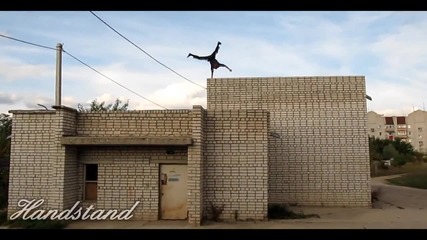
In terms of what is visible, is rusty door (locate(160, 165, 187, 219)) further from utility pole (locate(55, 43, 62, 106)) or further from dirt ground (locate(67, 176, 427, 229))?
utility pole (locate(55, 43, 62, 106))

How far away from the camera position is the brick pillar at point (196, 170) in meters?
11.0

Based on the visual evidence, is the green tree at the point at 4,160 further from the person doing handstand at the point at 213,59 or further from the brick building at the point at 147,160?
the person doing handstand at the point at 213,59

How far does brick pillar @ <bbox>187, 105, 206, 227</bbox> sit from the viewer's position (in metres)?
11.0

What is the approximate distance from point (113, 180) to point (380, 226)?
25.1 feet

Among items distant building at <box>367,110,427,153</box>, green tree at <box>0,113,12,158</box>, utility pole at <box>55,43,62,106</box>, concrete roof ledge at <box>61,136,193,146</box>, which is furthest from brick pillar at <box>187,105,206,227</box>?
distant building at <box>367,110,427,153</box>

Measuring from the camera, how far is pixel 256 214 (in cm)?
1175

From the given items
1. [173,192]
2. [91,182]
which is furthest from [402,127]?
[91,182]

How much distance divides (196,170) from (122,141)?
226cm

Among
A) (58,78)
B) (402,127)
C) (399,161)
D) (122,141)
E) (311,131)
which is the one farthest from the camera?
(402,127)

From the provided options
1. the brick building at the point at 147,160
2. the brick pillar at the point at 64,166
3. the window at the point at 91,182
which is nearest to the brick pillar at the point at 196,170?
the brick building at the point at 147,160

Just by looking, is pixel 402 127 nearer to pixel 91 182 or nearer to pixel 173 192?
pixel 173 192

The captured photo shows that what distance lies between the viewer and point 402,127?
125 meters

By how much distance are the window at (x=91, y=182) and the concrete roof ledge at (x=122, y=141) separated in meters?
1.14

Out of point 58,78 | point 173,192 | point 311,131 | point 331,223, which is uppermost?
point 58,78
